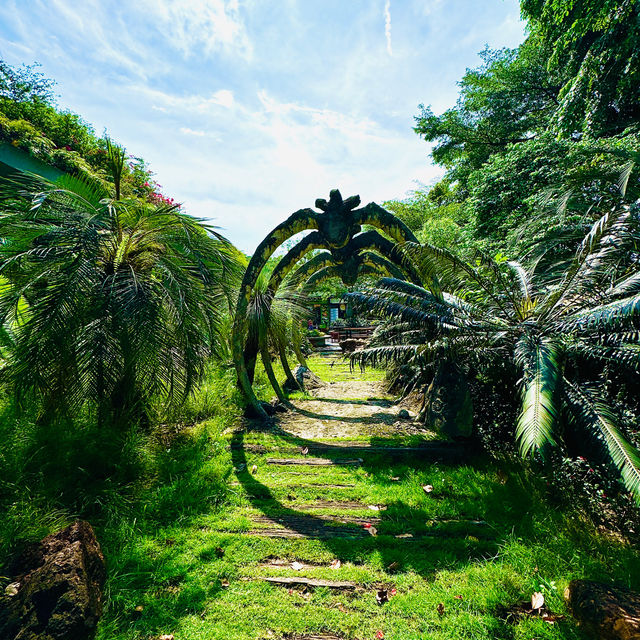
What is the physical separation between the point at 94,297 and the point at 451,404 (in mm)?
5011

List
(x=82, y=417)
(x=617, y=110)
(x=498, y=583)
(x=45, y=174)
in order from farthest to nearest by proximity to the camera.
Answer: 1. (x=617, y=110)
2. (x=45, y=174)
3. (x=82, y=417)
4. (x=498, y=583)

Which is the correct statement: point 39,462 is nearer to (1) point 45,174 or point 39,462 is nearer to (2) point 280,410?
(2) point 280,410

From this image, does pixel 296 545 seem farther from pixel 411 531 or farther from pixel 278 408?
pixel 278 408

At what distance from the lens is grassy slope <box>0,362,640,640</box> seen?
89.0 inches

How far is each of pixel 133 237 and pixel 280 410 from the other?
175 inches

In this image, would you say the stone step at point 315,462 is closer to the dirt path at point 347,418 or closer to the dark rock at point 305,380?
the dirt path at point 347,418

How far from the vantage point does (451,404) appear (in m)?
4.70

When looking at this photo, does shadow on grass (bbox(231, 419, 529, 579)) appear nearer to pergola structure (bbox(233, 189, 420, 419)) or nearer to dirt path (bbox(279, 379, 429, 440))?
dirt path (bbox(279, 379, 429, 440))

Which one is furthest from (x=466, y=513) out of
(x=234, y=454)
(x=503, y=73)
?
(x=503, y=73)

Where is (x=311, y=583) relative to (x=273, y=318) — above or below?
below

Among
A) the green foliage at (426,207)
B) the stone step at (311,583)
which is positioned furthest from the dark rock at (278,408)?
the green foliage at (426,207)

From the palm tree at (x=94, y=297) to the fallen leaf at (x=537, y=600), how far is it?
3.75 metres

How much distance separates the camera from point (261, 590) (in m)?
2.52

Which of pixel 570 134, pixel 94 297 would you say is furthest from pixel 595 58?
pixel 94 297
